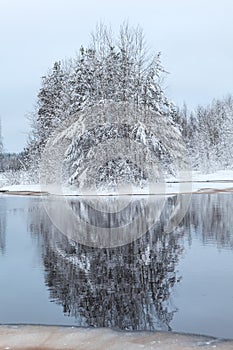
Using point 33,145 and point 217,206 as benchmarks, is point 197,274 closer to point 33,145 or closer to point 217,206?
point 217,206

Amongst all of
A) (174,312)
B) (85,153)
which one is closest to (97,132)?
(85,153)

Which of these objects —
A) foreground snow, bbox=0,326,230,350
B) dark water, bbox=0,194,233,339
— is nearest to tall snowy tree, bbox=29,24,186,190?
dark water, bbox=0,194,233,339

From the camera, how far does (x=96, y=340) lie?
5461mm

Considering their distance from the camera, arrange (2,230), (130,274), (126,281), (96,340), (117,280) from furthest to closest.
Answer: (2,230) → (130,274) → (117,280) → (126,281) → (96,340)

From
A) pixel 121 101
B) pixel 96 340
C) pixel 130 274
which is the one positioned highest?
pixel 121 101

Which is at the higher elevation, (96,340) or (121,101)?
(121,101)

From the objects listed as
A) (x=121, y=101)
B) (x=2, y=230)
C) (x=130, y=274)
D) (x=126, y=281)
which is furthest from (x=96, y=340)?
(x=121, y=101)

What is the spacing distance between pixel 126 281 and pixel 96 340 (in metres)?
2.80

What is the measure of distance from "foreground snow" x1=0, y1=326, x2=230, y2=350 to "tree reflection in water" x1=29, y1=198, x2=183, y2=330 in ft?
1.25

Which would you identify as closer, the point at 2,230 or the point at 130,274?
the point at 130,274

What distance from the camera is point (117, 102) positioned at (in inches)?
1189

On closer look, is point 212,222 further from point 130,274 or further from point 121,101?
point 121,101

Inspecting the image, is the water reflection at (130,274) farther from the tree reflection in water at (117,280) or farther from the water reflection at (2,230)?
the water reflection at (2,230)

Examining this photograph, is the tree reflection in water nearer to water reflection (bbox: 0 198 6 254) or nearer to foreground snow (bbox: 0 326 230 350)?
foreground snow (bbox: 0 326 230 350)
